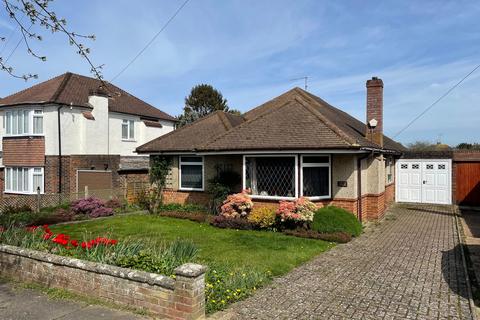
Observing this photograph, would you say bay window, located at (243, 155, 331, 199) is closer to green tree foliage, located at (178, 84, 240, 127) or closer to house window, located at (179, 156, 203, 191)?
house window, located at (179, 156, 203, 191)

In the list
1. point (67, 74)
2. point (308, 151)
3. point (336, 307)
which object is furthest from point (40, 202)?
point (336, 307)

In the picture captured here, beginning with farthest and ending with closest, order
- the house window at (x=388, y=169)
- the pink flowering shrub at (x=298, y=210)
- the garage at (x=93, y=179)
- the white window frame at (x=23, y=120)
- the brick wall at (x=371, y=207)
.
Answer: the garage at (x=93, y=179), the white window frame at (x=23, y=120), the house window at (x=388, y=169), the brick wall at (x=371, y=207), the pink flowering shrub at (x=298, y=210)

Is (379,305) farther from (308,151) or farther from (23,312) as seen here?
(308,151)

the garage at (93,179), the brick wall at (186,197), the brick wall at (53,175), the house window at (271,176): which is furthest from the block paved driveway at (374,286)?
the brick wall at (53,175)

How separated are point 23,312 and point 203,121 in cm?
1495

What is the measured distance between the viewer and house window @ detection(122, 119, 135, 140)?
24.8 m

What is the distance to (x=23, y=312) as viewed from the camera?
18.4ft

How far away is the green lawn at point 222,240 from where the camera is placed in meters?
8.53

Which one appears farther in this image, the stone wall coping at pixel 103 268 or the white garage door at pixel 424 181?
the white garage door at pixel 424 181

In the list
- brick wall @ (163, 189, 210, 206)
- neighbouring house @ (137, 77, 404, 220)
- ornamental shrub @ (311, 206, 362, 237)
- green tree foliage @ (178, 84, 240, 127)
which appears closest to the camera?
ornamental shrub @ (311, 206, 362, 237)

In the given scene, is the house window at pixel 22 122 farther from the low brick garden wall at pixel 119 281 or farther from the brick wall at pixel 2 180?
the low brick garden wall at pixel 119 281

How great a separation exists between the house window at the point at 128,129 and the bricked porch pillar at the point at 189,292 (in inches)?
814

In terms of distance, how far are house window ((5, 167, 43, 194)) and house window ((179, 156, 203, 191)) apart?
902 cm

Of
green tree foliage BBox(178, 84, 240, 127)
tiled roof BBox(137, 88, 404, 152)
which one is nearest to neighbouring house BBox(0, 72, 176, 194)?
tiled roof BBox(137, 88, 404, 152)
